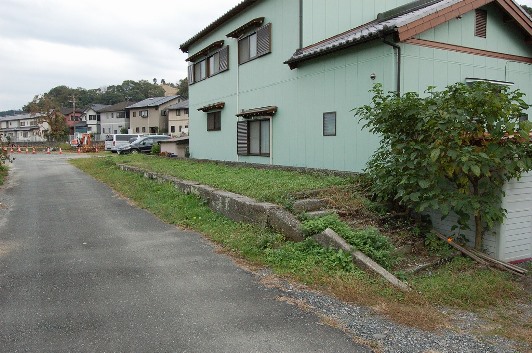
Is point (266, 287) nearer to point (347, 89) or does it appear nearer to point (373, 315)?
point (373, 315)

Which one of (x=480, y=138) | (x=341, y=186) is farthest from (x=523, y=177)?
(x=341, y=186)

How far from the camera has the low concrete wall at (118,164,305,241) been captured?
6.50 metres

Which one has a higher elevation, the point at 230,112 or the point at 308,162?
the point at 230,112

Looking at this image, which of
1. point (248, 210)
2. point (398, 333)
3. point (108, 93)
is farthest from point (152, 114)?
point (398, 333)

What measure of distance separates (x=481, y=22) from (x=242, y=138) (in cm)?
812

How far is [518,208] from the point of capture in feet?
22.0

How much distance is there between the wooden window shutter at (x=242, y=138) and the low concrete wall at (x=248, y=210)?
4.59 meters

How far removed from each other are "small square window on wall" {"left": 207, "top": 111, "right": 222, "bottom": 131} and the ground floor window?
6.51ft

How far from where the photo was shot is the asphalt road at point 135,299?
357cm

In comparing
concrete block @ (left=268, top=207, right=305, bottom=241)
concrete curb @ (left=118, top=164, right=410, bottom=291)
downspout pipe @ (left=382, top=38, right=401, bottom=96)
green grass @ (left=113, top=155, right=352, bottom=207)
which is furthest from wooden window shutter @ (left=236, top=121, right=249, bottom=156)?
concrete block @ (left=268, top=207, right=305, bottom=241)

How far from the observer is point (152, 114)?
55625mm

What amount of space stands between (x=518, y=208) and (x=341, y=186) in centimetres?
298

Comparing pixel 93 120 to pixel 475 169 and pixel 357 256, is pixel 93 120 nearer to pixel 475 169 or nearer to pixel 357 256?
pixel 357 256

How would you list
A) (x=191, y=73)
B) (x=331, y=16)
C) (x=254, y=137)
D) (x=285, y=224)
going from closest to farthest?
(x=285, y=224) → (x=331, y=16) → (x=254, y=137) → (x=191, y=73)
